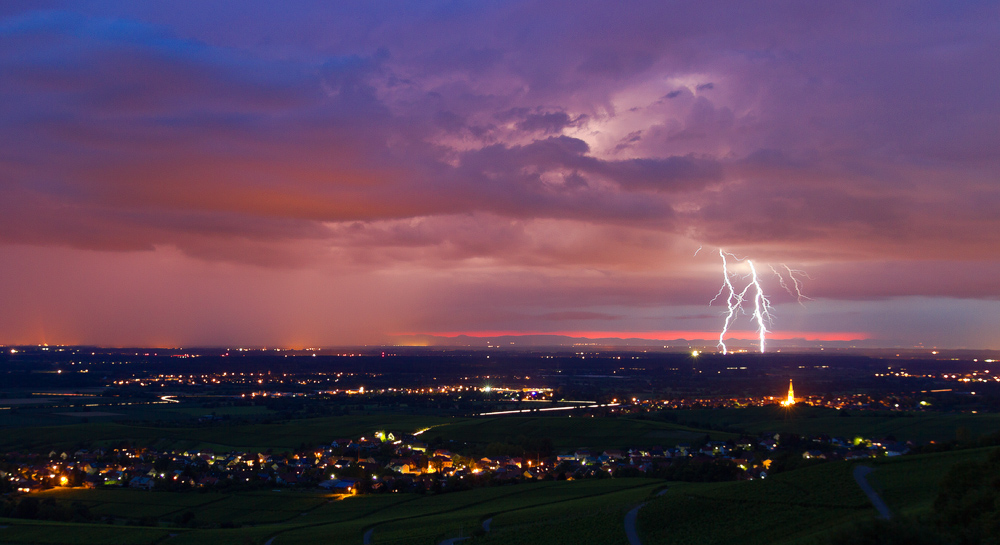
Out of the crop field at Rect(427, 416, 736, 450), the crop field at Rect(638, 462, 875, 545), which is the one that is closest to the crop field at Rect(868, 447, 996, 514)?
the crop field at Rect(638, 462, 875, 545)

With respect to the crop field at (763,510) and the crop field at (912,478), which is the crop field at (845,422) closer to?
the crop field at (912,478)

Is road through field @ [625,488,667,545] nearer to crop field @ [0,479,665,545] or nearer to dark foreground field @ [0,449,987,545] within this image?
dark foreground field @ [0,449,987,545]

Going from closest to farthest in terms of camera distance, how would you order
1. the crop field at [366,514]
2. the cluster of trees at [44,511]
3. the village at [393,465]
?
the crop field at [366,514] < the cluster of trees at [44,511] < the village at [393,465]

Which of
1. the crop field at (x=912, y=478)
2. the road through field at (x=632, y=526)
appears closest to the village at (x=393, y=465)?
the crop field at (x=912, y=478)

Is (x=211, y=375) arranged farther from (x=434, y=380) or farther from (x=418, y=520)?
(x=418, y=520)

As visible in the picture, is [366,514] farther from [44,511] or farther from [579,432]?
[579,432]

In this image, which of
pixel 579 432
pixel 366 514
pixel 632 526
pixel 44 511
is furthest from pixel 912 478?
pixel 579 432
